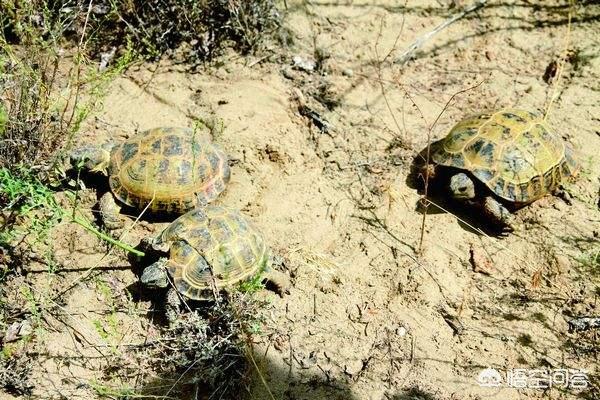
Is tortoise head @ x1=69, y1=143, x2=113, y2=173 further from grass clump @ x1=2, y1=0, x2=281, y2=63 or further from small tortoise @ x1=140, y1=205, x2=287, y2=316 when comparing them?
grass clump @ x1=2, y1=0, x2=281, y2=63

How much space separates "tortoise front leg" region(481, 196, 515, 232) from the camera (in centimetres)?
473

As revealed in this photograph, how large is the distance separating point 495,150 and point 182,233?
2.95 m

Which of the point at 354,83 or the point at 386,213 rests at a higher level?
the point at 354,83

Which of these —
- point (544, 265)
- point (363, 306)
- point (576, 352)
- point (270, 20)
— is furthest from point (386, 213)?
point (270, 20)

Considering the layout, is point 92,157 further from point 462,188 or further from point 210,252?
point 462,188

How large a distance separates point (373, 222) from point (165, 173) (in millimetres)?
1955

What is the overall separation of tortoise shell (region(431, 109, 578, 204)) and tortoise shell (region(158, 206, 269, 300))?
208 centimetres

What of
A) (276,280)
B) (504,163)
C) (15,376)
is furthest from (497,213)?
(15,376)

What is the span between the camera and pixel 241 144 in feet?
17.2

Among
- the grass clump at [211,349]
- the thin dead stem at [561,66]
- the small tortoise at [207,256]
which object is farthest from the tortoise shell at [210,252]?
the thin dead stem at [561,66]

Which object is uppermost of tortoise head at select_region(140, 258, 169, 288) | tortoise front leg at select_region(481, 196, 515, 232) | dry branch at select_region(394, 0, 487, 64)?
dry branch at select_region(394, 0, 487, 64)

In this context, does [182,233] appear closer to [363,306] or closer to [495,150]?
[363,306]

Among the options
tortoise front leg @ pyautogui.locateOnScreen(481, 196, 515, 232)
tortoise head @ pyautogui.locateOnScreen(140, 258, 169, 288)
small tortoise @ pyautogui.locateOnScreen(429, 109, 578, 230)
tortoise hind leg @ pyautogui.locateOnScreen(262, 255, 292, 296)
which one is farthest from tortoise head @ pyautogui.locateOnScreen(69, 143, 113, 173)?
tortoise front leg @ pyautogui.locateOnScreen(481, 196, 515, 232)

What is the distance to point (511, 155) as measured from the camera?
484 centimetres
